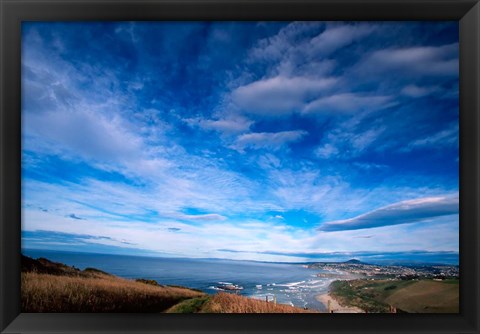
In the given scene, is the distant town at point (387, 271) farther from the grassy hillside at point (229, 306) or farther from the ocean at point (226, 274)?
the grassy hillside at point (229, 306)

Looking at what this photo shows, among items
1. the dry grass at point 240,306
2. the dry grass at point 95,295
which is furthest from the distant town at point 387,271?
the dry grass at point 95,295

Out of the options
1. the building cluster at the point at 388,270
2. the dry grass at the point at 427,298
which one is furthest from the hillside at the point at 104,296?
the dry grass at the point at 427,298

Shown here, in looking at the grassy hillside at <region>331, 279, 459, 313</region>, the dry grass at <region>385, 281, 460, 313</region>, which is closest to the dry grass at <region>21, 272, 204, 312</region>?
the grassy hillside at <region>331, 279, 459, 313</region>

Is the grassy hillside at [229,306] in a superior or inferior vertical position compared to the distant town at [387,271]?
inferior

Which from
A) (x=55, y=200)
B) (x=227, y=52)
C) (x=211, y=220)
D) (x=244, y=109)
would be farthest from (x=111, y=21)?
(x=211, y=220)

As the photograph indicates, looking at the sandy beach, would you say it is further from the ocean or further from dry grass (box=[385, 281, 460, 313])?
dry grass (box=[385, 281, 460, 313])

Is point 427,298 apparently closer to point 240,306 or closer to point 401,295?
point 401,295
